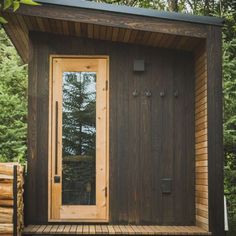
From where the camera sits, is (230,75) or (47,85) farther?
(230,75)

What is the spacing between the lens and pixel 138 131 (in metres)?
6.14

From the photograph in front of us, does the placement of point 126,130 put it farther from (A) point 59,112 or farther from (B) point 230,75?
(B) point 230,75

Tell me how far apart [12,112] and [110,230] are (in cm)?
478

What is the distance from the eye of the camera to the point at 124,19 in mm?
5531

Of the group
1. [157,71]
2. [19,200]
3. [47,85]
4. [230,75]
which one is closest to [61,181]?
[19,200]

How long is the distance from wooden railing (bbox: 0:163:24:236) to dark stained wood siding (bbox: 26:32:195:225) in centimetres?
95

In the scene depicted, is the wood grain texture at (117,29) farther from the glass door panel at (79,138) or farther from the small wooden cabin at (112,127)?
the glass door panel at (79,138)

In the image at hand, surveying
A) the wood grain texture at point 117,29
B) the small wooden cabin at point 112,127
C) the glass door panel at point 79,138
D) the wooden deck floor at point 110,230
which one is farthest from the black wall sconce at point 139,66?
the wooden deck floor at point 110,230

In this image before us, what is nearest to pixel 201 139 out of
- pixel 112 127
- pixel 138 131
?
pixel 138 131

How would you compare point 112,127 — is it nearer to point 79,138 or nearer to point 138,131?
point 138,131

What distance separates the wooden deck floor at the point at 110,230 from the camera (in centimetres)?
541

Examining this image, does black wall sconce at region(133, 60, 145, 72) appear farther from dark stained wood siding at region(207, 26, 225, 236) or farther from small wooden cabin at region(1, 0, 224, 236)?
dark stained wood siding at region(207, 26, 225, 236)

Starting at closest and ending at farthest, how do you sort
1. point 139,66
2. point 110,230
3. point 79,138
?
1. point 110,230
2. point 79,138
3. point 139,66

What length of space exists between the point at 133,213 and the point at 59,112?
1571 millimetres
